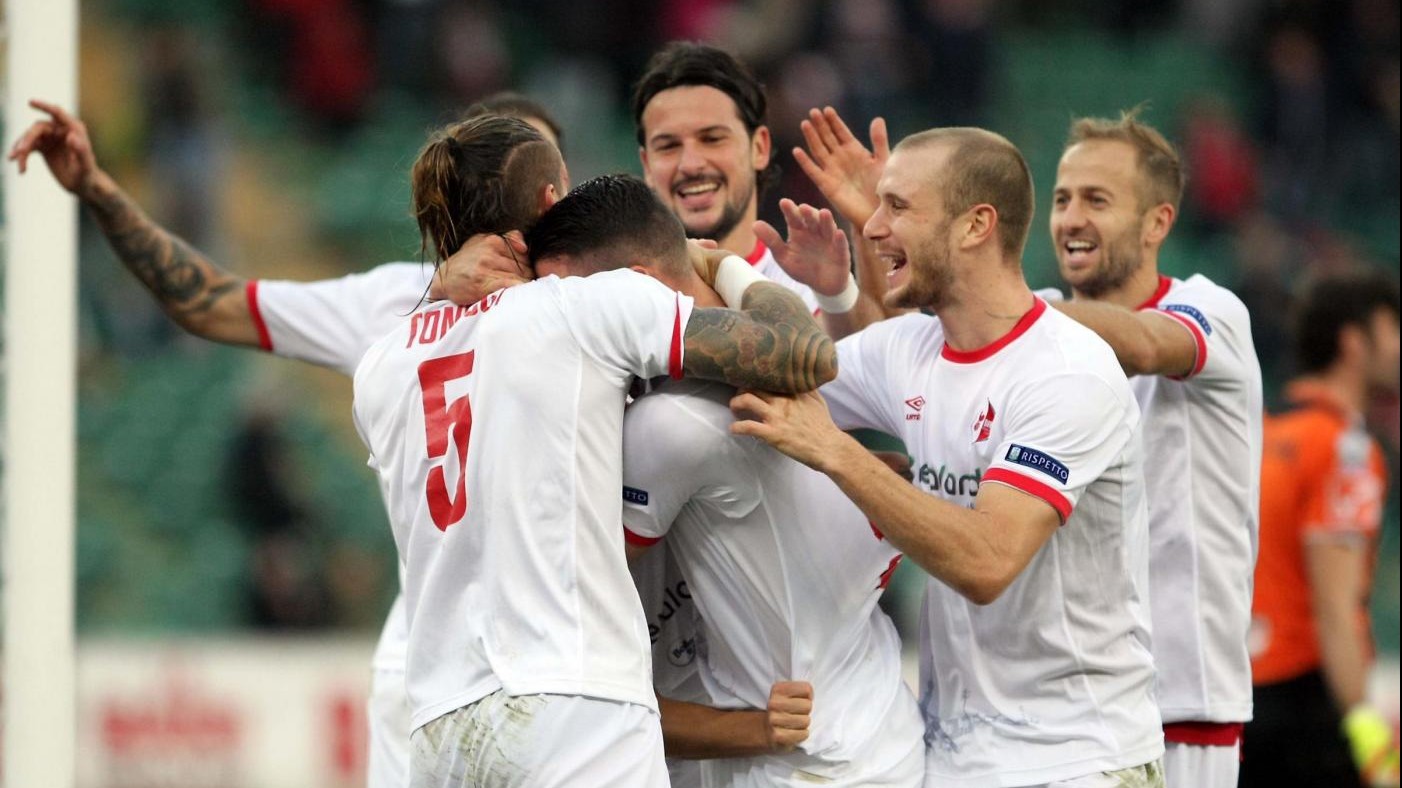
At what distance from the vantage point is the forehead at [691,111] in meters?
5.73

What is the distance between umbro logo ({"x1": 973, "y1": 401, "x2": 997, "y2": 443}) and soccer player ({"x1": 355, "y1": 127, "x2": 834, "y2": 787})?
21.0 inches

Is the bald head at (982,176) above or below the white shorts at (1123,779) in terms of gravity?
above

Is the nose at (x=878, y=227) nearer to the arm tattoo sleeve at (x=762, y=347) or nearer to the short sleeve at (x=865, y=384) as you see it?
the short sleeve at (x=865, y=384)

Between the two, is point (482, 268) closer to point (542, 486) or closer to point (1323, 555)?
point (542, 486)

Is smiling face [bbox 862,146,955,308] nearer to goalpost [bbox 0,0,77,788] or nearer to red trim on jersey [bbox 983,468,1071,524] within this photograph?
red trim on jersey [bbox 983,468,1071,524]

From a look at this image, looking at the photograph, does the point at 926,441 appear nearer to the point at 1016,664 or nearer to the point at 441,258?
the point at 1016,664

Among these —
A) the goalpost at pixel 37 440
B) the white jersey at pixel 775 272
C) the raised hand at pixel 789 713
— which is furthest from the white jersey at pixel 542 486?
the goalpost at pixel 37 440

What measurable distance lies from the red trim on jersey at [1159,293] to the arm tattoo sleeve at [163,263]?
2.80m

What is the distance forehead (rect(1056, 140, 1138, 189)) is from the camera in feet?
17.6

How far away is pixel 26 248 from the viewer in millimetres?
5617

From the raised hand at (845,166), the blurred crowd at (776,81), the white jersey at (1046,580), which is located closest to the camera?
the white jersey at (1046,580)

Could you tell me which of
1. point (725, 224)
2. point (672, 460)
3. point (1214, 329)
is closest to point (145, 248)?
point (725, 224)

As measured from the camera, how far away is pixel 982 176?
438 cm

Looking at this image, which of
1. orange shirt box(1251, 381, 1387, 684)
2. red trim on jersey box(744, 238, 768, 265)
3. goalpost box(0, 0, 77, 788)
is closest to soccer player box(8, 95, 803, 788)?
goalpost box(0, 0, 77, 788)
